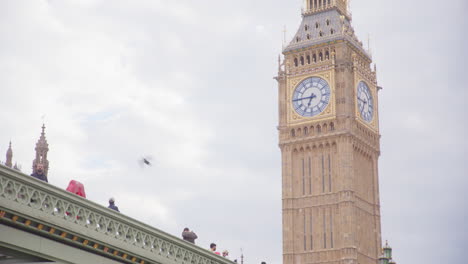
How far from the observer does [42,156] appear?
75.8 meters

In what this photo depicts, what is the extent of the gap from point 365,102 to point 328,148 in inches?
277

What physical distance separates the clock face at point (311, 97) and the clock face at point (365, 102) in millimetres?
3763

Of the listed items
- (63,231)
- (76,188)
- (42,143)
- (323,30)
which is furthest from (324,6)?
(63,231)

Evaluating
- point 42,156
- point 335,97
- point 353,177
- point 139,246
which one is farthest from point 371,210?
point 139,246

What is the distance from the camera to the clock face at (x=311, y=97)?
8962 cm

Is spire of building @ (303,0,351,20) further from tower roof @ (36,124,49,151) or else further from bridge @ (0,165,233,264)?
bridge @ (0,165,233,264)

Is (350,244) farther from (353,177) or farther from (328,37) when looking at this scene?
(328,37)

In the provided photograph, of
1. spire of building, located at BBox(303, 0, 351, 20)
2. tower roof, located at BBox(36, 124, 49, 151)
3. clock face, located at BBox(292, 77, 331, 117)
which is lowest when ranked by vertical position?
tower roof, located at BBox(36, 124, 49, 151)

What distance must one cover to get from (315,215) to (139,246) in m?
65.2

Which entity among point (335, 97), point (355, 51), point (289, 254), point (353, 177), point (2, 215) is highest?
point (355, 51)

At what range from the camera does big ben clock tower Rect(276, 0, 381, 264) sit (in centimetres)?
8719

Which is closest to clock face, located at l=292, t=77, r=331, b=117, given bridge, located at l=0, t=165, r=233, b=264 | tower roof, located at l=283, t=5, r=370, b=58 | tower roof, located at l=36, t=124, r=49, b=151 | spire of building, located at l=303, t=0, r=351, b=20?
tower roof, located at l=283, t=5, r=370, b=58

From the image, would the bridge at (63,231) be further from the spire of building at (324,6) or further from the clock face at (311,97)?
the spire of building at (324,6)

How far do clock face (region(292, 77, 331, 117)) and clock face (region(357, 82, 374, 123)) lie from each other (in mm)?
3763
